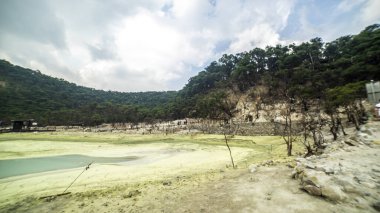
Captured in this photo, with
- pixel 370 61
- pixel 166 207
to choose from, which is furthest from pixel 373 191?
pixel 370 61

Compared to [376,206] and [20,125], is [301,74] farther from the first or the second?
[20,125]

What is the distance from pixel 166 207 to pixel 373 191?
24.1 feet

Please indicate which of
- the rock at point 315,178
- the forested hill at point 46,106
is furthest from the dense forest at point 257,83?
the rock at point 315,178

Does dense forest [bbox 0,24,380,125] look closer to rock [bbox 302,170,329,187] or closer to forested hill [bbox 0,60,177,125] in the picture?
forested hill [bbox 0,60,177,125]

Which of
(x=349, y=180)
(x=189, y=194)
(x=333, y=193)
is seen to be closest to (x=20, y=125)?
(x=189, y=194)

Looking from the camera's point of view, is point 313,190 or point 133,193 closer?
point 313,190

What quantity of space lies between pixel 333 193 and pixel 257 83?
74.4 m

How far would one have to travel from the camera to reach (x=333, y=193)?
7418mm

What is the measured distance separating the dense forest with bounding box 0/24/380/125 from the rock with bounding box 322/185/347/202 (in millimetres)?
33808

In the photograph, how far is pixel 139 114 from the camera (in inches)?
3676

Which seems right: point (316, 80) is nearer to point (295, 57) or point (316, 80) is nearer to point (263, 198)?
point (295, 57)

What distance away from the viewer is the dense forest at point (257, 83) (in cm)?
4672

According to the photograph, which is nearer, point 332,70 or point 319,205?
point 319,205

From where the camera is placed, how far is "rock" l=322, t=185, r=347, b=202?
7234mm
